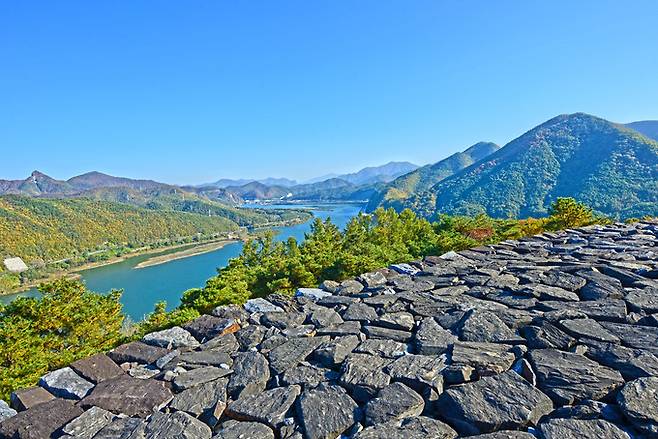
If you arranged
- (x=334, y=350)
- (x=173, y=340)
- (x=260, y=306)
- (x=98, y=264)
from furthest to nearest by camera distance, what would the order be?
(x=98, y=264) → (x=260, y=306) → (x=173, y=340) → (x=334, y=350)

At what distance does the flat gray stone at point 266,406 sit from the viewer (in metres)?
1.86

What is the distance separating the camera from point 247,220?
5074 inches

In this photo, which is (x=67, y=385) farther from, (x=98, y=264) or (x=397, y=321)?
(x=98, y=264)

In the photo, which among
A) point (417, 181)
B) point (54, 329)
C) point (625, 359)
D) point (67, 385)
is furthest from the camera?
point (417, 181)

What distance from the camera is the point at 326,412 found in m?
1.85

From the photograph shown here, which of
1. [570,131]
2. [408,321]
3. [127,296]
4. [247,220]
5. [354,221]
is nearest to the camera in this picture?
[408,321]

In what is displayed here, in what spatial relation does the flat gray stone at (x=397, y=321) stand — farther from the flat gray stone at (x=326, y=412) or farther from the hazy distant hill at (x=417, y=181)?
the hazy distant hill at (x=417, y=181)

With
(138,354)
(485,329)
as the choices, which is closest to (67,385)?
(138,354)

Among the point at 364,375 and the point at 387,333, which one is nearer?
the point at 364,375

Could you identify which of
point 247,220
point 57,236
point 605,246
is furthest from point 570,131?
point 57,236

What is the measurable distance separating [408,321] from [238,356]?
1.24 metres

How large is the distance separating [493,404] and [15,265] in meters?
86.0

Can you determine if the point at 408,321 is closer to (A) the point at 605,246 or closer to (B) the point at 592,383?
(B) the point at 592,383

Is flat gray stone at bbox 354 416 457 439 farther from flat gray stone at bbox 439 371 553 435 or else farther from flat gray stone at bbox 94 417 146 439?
flat gray stone at bbox 94 417 146 439
